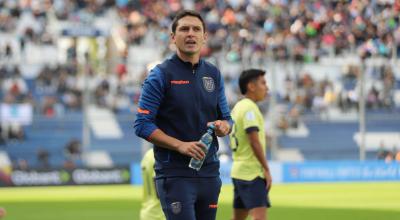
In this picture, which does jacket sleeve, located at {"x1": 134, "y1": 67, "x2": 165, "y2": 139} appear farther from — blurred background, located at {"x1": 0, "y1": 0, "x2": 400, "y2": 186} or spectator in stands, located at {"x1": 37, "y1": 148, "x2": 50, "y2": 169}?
spectator in stands, located at {"x1": 37, "y1": 148, "x2": 50, "y2": 169}

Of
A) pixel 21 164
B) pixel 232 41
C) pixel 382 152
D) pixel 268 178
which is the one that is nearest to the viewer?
pixel 268 178

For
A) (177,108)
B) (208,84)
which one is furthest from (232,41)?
(177,108)

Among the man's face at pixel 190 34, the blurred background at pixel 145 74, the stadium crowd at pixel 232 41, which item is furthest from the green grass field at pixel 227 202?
the man's face at pixel 190 34

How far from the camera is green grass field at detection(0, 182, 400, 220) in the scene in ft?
63.6

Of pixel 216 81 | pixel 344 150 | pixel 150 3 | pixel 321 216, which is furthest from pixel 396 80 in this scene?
pixel 216 81

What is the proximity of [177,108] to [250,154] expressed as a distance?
395 cm

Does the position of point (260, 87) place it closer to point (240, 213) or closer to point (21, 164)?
point (240, 213)

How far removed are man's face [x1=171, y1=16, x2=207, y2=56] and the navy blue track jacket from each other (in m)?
0.17

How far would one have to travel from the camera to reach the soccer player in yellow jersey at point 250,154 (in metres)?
10.8

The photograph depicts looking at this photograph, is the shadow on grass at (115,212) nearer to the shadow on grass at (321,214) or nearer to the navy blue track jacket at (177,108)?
the shadow on grass at (321,214)

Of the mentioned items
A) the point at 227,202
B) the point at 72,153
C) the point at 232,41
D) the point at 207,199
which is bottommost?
the point at 227,202

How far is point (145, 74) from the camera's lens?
33.7 m

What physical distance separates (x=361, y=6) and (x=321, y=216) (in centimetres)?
2573

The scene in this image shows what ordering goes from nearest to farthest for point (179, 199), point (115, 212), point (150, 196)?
point (179, 199) → point (150, 196) → point (115, 212)
